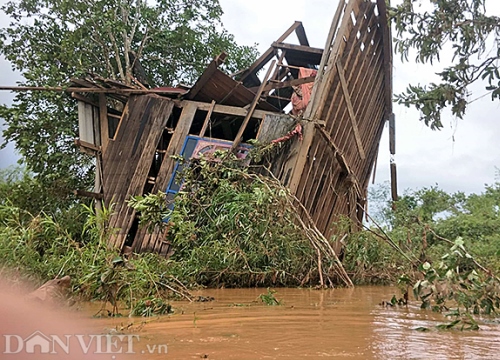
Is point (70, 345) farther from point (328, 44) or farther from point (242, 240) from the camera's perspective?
point (328, 44)

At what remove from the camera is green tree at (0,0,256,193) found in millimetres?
11734

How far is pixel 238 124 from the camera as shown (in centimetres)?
1020

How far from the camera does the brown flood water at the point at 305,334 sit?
227 cm

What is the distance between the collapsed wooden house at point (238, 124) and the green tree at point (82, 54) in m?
2.12

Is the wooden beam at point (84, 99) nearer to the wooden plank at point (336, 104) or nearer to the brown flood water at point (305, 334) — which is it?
the wooden plank at point (336, 104)

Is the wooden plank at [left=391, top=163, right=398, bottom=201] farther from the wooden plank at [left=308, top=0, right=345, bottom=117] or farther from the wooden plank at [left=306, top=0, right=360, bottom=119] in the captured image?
the wooden plank at [left=308, top=0, right=345, bottom=117]

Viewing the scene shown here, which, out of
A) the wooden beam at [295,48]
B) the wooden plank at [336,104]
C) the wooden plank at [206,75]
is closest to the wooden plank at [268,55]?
the wooden beam at [295,48]

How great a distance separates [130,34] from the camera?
552 inches

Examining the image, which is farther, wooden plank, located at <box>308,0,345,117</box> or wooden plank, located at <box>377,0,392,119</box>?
wooden plank, located at <box>377,0,392,119</box>

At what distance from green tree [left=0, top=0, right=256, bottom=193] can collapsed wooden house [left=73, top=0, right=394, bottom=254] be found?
2.12 metres

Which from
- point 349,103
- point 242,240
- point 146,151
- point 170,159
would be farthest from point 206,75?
point 242,240

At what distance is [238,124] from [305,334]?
25.6ft

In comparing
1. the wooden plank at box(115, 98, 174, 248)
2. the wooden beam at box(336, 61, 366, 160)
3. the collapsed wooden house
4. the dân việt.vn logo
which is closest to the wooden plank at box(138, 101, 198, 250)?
the collapsed wooden house

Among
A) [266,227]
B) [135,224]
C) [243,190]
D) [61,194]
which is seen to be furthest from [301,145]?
[61,194]
